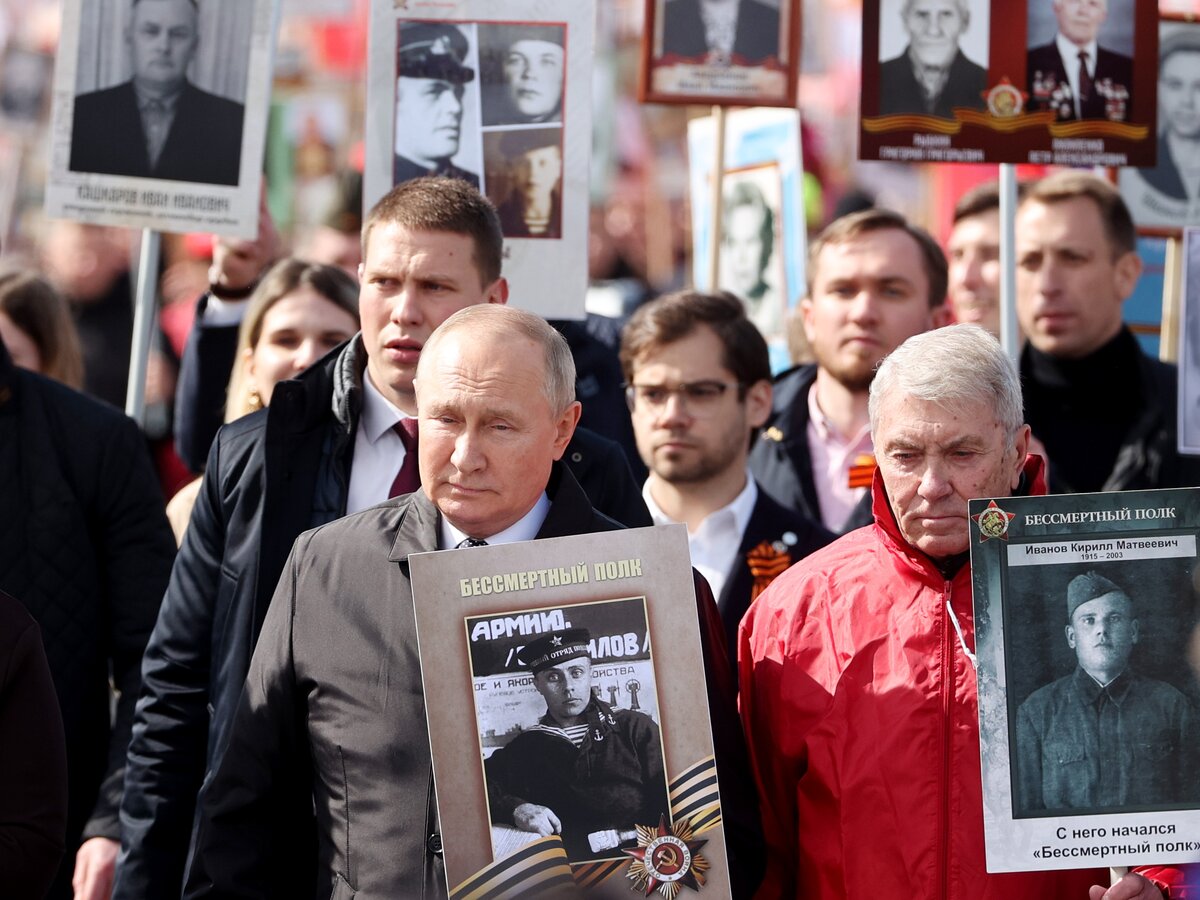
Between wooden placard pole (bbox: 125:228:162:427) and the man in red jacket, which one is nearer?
the man in red jacket

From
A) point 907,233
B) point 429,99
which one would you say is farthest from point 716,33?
point 429,99

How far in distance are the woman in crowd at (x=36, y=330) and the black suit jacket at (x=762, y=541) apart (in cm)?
213

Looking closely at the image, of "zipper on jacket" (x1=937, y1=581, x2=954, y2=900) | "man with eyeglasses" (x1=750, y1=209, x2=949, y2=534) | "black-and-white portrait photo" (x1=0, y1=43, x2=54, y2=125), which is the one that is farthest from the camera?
"black-and-white portrait photo" (x1=0, y1=43, x2=54, y2=125)

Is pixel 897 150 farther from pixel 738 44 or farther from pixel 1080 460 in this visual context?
pixel 1080 460

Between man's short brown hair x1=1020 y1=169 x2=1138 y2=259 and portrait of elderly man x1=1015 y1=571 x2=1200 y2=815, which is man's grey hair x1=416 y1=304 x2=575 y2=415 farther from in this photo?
man's short brown hair x1=1020 y1=169 x2=1138 y2=259

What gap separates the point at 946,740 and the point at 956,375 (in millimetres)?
632

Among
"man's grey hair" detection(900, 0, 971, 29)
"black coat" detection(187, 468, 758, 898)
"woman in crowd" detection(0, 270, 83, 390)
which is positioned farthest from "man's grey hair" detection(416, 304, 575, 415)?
"woman in crowd" detection(0, 270, 83, 390)

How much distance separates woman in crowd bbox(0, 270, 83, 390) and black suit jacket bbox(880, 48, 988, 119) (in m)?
2.54

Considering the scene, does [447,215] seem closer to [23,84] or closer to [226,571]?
[226,571]

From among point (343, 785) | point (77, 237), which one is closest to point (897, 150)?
point (343, 785)

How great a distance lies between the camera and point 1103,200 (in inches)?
221

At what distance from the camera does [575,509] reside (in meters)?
3.10

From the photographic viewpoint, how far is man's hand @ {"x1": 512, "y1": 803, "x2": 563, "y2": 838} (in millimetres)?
2740

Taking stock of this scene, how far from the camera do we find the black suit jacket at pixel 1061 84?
16.1 ft
